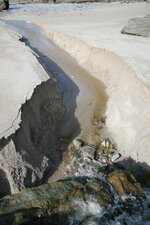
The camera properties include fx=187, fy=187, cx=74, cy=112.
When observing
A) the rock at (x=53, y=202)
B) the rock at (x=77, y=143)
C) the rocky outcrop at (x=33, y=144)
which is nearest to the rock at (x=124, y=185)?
the rock at (x=53, y=202)

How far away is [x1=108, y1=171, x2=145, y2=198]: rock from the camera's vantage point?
3535 millimetres

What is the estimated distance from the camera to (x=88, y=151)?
572cm

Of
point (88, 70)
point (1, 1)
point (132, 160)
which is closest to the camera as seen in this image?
point (132, 160)

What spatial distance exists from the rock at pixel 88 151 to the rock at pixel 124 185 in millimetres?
1720

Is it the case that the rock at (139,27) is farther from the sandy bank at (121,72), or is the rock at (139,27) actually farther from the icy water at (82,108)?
the icy water at (82,108)

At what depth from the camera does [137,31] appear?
11.9m

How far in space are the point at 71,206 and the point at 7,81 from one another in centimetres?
498

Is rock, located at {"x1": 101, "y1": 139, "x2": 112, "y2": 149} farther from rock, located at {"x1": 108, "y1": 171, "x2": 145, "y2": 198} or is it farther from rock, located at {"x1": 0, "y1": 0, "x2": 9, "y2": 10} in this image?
rock, located at {"x1": 0, "y1": 0, "x2": 9, "y2": 10}

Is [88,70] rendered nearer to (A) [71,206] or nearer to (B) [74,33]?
(B) [74,33]

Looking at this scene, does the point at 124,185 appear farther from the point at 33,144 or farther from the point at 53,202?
the point at 33,144

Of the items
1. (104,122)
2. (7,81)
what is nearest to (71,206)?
(104,122)

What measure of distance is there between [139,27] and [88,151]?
9712mm

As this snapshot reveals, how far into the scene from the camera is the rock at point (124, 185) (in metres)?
3.54

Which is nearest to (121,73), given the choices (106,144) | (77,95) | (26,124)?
(77,95)
